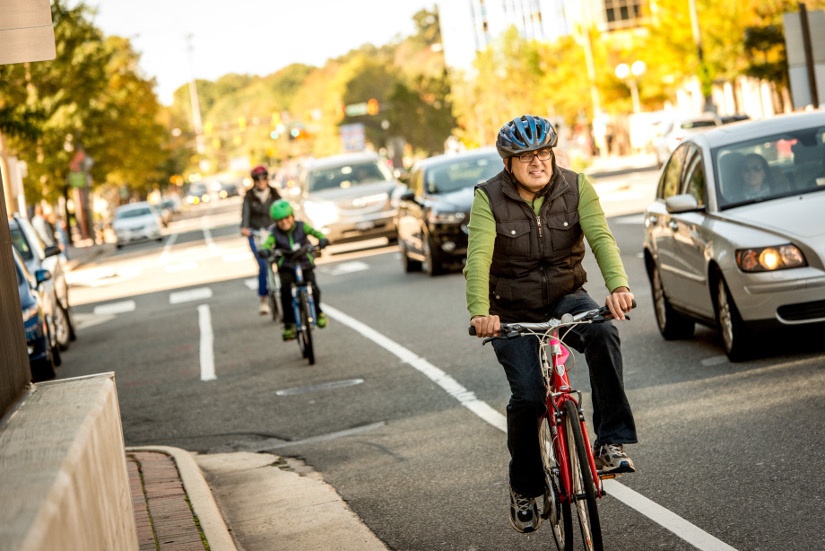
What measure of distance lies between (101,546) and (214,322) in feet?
52.0

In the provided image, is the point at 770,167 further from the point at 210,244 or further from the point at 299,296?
the point at 210,244

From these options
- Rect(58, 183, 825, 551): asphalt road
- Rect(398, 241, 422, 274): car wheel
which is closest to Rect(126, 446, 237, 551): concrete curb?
Rect(58, 183, 825, 551): asphalt road

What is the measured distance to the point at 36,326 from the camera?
15.6m

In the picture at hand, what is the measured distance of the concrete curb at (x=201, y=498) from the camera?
683 centimetres

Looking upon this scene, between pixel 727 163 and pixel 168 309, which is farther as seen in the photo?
pixel 168 309

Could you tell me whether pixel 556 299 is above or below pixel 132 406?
above

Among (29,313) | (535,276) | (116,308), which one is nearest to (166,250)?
(116,308)

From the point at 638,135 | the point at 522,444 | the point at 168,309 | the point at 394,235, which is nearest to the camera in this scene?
the point at 522,444

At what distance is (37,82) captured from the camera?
49.3 metres

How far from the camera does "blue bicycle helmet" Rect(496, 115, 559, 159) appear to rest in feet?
19.6

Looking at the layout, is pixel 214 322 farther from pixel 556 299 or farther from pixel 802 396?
pixel 556 299

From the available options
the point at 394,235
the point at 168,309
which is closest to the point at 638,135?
the point at 394,235

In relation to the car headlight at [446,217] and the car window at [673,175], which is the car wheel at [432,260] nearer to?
the car headlight at [446,217]

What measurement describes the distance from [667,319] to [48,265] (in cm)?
910
